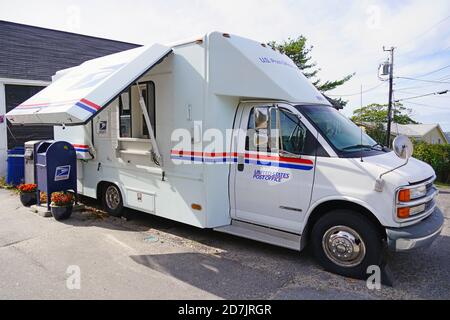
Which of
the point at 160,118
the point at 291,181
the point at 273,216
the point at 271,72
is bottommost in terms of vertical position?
the point at 273,216

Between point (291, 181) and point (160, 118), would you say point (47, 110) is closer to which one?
point (160, 118)

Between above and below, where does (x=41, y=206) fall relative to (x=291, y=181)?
below

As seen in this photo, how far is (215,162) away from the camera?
16.6 feet

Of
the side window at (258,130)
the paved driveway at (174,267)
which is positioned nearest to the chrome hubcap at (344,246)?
the paved driveway at (174,267)

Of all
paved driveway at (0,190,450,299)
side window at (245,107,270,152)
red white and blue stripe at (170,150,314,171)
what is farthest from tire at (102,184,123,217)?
side window at (245,107,270,152)

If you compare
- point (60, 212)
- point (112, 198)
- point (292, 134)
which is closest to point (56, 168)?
point (60, 212)

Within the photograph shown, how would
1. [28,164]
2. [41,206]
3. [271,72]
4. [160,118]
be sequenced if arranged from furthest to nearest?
[28,164]
[41,206]
[160,118]
[271,72]

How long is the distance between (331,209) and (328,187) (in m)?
0.32

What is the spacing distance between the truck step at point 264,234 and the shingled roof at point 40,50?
31.5ft

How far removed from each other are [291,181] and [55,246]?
11.6 ft

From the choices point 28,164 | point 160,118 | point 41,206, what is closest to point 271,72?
point 160,118

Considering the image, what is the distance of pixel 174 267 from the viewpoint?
180 inches

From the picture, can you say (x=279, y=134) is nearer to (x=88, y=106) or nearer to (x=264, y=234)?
(x=264, y=234)

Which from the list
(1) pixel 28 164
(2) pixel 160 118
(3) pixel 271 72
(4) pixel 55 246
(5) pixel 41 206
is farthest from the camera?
(1) pixel 28 164
